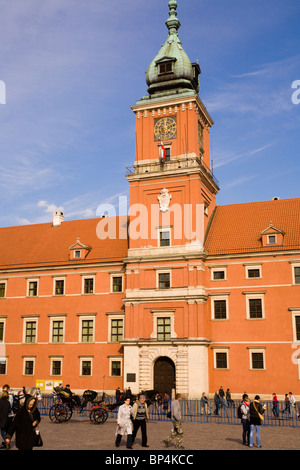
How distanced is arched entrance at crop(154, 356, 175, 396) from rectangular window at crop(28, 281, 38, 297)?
561 inches

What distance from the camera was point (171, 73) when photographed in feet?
143

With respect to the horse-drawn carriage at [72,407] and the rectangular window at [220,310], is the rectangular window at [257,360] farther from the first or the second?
the horse-drawn carriage at [72,407]

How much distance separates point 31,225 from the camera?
5169cm

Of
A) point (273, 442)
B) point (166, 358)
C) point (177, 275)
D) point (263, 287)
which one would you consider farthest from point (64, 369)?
point (273, 442)

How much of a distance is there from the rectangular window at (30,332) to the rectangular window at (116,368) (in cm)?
831

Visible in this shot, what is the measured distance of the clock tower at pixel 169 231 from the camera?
122 ft

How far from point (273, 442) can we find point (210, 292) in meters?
21.2

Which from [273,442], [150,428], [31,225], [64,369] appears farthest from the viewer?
[31,225]

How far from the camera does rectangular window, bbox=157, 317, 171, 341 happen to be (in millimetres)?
37938

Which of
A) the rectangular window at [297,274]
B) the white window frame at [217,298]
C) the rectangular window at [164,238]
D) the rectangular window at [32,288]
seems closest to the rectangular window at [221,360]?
the white window frame at [217,298]

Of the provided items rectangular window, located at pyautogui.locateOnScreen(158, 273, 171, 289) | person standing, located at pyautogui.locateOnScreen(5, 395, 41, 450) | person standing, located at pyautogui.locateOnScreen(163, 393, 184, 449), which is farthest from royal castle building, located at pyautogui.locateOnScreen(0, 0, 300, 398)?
person standing, located at pyautogui.locateOnScreen(5, 395, 41, 450)

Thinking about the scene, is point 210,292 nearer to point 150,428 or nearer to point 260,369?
point 260,369

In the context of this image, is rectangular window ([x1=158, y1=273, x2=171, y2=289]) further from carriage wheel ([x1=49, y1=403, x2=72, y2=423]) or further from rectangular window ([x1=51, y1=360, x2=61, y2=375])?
carriage wheel ([x1=49, y1=403, x2=72, y2=423])

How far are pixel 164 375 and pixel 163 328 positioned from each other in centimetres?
364
